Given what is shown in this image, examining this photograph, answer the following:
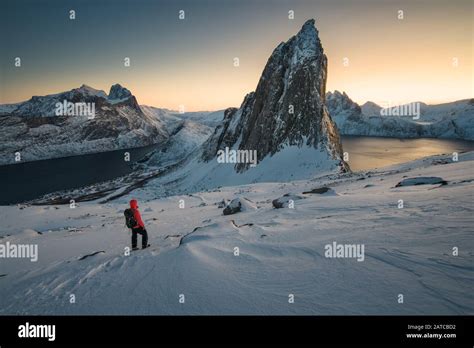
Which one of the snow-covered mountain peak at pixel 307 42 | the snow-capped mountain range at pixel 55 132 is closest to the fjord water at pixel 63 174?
the snow-capped mountain range at pixel 55 132

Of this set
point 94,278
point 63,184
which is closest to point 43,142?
point 63,184

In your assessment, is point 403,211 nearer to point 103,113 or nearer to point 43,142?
point 43,142

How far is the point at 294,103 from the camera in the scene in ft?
175

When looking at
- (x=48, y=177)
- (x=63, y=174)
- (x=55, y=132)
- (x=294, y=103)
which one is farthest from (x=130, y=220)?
(x=55, y=132)

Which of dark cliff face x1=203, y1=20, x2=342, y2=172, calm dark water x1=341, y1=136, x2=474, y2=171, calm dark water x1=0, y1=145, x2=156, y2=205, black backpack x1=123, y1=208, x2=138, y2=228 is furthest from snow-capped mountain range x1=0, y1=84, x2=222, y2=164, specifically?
black backpack x1=123, y1=208, x2=138, y2=228

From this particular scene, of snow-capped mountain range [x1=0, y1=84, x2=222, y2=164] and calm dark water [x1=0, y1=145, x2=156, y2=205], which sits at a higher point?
snow-capped mountain range [x1=0, y1=84, x2=222, y2=164]

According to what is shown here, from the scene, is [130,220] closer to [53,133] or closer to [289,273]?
[289,273]

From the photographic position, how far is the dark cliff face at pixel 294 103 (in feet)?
167

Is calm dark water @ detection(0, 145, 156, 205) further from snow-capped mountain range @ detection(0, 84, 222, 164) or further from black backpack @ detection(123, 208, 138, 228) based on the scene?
black backpack @ detection(123, 208, 138, 228)

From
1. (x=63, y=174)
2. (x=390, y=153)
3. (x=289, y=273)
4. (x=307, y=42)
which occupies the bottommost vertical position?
(x=63, y=174)

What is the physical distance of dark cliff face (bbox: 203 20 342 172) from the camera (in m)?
50.9

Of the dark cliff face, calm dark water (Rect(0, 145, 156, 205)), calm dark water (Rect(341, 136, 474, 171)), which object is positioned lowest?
calm dark water (Rect(0, 145, 156, 205))
